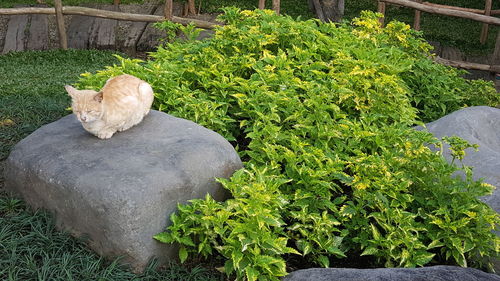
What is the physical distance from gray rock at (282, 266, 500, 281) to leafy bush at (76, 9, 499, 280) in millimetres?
238

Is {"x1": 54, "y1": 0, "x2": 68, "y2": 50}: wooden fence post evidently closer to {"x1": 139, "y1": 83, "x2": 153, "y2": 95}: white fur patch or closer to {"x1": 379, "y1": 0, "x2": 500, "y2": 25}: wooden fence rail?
{"x1": 379, "y1": 0, "x2": 500, "y2": 25}: wooden fence rail

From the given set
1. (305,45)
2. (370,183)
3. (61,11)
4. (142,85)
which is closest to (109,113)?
(142,85)

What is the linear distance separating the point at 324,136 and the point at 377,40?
3.17 m

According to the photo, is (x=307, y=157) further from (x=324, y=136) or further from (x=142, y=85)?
(x=142, y=85)

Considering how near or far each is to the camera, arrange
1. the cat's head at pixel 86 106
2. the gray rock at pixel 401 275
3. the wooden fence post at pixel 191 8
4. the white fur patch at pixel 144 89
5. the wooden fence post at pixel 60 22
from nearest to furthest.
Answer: the gray rock at pixel 401 275, the cat's head at pixel 86 106, the white fur patch at pixel 144 89, the wooden fence post at pixel 60 22, the wooden fence post at pixel 191 8

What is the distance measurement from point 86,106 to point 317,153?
1.88m

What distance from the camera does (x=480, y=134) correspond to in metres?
5.60

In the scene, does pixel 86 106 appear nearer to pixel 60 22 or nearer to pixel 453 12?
pixel 60 22

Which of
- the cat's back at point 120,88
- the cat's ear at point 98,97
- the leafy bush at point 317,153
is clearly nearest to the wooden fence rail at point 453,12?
the leafy bush at point 317,153

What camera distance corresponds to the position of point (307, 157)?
172 inches

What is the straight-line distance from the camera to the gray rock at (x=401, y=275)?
3412mm

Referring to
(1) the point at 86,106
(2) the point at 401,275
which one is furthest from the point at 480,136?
(1) the point at 86,106

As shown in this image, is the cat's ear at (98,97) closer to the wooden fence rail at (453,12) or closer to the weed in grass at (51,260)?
the weed in grass at (51,260)

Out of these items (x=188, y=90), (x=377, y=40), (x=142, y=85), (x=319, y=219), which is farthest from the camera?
(x=377, y=40)
